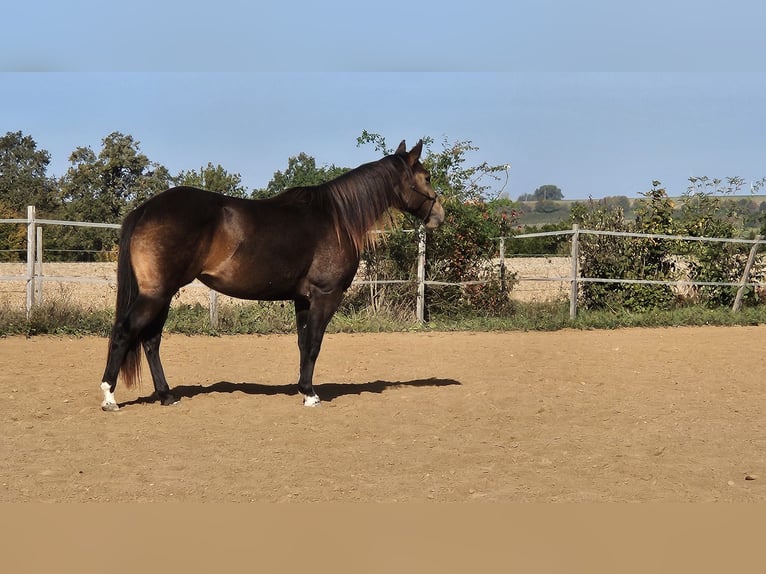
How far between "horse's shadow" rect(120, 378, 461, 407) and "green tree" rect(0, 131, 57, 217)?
21.5 m

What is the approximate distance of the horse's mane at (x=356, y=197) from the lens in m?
7.14

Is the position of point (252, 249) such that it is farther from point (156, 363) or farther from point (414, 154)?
point (414, 154)

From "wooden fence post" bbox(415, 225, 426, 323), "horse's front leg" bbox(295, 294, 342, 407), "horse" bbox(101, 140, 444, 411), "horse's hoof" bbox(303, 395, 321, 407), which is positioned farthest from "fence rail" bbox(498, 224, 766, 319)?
"horse's hoof" bbox(303, 395, 321, 407)

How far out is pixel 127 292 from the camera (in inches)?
261

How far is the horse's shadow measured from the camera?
7.56 metres

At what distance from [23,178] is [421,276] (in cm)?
2984

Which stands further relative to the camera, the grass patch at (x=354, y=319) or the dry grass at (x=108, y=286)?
the dry grass at (x=108, y=286)

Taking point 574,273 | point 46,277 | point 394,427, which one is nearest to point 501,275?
point 574,273

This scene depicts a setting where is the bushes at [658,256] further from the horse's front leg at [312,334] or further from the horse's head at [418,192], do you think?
the horse's front leg at [312,334]

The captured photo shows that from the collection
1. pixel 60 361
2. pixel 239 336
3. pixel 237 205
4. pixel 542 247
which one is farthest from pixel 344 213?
pixel 542 247

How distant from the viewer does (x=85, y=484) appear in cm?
443

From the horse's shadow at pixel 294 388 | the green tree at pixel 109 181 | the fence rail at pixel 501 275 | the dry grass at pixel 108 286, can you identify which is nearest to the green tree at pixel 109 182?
the green tree at pixel 109 181

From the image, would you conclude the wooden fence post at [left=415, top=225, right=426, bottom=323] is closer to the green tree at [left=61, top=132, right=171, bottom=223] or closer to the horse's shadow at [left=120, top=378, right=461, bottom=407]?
the horse's shadow at [left=120, top=378, right=461, bottom=407]

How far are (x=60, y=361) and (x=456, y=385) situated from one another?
14.4ft
